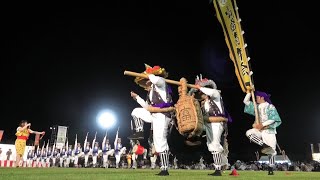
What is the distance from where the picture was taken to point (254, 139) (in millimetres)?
9211

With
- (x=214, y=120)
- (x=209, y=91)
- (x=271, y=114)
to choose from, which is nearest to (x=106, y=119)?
(x=271, y=114)

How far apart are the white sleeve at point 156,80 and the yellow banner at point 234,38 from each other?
3.41 m

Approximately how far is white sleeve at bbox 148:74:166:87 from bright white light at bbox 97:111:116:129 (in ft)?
109

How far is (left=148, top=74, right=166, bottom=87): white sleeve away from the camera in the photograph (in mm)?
7055

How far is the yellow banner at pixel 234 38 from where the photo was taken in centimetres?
964

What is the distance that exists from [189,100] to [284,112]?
27.9m

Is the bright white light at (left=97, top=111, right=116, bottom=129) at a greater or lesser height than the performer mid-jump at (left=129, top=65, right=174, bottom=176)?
greater

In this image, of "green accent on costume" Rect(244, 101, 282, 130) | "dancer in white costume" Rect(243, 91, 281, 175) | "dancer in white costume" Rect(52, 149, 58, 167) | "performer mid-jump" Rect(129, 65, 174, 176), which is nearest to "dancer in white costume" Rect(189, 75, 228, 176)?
"performer mid-jump" Rect(129, 65, 174, 176)

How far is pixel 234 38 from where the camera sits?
32.8 ft

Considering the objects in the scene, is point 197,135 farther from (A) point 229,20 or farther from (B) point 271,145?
(A) point 229,20

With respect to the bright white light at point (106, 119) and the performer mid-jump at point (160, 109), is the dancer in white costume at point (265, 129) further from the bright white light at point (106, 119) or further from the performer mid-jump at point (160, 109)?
the bright white light at point (106, 119)

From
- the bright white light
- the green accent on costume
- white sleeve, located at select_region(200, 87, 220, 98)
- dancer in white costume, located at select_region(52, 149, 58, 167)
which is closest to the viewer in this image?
white sleeve, located at select_region(200, 87, 220, 98)

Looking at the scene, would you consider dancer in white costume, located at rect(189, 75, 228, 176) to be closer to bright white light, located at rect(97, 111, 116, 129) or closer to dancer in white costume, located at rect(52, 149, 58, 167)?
dancer in white costume, located at rect(52, 149, 58, 167)

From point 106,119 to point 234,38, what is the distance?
106 feet
